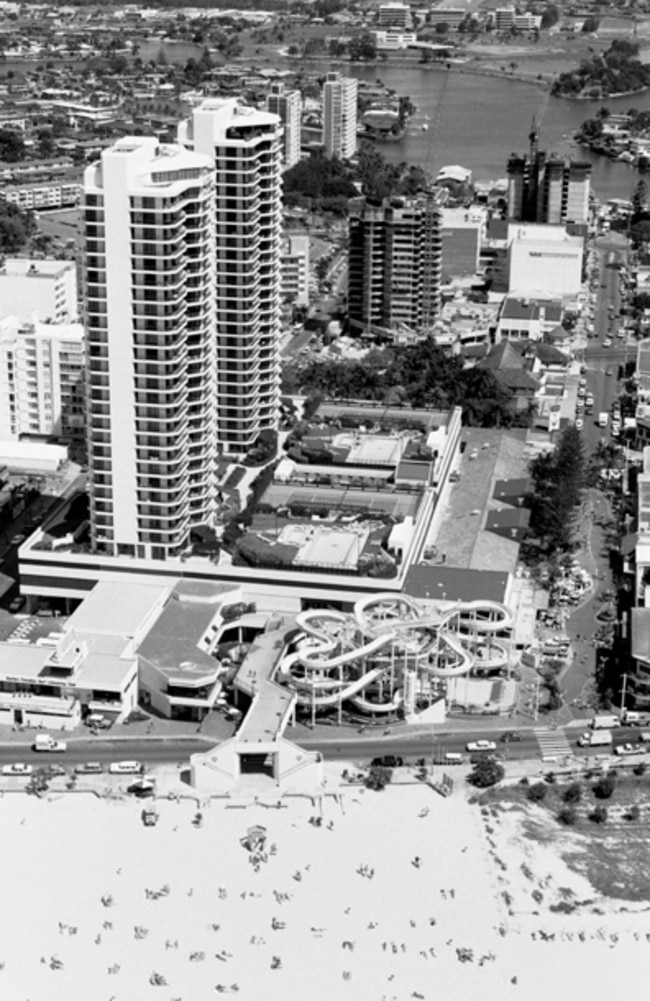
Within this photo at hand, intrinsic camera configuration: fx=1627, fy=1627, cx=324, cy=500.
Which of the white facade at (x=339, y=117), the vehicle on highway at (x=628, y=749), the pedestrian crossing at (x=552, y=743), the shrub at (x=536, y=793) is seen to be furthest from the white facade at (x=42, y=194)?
the shrub at (x=536, y=793)

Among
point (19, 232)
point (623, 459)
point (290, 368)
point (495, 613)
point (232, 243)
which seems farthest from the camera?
point (19, 232)

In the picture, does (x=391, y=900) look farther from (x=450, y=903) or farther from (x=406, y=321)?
(x=406, y=321)

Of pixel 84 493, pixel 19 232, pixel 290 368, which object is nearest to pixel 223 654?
pixel 84 493

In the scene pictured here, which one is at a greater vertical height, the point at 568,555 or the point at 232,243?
the point at 232,243

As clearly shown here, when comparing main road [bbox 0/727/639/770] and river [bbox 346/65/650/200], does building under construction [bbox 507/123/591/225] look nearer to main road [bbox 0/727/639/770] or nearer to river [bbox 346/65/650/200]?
river [bbox 346/65/650/200]

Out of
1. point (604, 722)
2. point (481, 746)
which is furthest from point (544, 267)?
point (481, 746)

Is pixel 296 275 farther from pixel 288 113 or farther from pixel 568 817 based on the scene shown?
pixel 568 817
